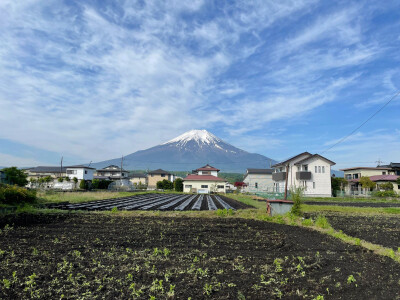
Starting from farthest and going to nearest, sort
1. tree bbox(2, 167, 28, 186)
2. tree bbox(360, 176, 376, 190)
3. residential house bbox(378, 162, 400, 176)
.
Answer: residential house bbox(378, 162, 400, 176), tree bbox(360, 176, 376, 190), tree bbox(2, 167, 28, 186)

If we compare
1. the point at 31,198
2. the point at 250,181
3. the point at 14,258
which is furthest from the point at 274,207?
the point at 250,181

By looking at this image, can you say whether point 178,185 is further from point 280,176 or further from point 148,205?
point 148,205

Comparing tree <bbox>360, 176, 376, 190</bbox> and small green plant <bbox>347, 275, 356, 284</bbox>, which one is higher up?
tree <bbox>360, 176, 376, 190</bbox>

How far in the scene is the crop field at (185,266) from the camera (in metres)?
4.01

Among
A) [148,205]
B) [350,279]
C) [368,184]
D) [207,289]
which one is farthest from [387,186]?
[207,289]

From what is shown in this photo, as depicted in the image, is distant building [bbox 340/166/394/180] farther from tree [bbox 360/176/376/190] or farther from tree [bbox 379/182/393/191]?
tree [bbox 379/182/393/191]

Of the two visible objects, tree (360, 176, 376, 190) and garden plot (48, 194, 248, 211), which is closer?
garden plot (48, 194, 248, 211)

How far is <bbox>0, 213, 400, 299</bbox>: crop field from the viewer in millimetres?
4012

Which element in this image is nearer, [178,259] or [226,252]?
[178,259]

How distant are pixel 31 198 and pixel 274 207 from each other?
12.5 metres

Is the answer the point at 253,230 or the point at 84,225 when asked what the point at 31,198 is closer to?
the point at 84,225

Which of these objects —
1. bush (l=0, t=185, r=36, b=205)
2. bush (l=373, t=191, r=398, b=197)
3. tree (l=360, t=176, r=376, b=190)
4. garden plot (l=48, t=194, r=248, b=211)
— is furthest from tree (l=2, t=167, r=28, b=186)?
tree (l=360, t=176, r=376, b=190)

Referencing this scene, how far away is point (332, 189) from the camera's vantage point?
38344 mm

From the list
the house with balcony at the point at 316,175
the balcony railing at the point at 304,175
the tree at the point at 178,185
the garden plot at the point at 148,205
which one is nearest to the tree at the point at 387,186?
the house with balcony at the point at 316,175
